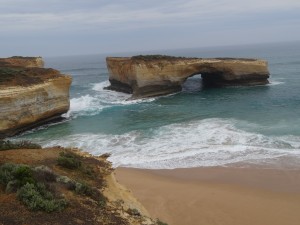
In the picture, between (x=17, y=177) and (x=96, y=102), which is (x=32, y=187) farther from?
(x=96, y=102)

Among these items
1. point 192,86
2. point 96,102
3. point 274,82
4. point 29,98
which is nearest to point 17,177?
point 29,98

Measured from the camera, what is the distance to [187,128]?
81.5ft

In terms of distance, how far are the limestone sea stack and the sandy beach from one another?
11.5 m

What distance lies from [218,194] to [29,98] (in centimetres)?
1700

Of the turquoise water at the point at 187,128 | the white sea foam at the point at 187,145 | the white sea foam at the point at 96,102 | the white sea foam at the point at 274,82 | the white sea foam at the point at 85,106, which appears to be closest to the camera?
the white sea foam at the point at 187,145

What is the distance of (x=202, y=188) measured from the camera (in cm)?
1541

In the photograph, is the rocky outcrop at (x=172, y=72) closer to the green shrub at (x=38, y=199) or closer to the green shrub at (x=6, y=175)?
the green shrub at (x=6, y=175)

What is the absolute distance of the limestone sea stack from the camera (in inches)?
999

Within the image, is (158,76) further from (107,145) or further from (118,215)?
(118,215)

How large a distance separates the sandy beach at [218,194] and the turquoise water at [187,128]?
50.9 inches

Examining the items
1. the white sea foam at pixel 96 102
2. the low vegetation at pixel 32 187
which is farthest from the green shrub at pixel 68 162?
the white sea foam at pixel 96 102

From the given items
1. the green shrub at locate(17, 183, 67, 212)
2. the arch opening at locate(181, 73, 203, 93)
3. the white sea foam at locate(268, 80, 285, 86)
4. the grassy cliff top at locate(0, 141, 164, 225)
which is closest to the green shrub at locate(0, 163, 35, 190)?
the grassy cliff top at locate(0, 141, 164, 225)

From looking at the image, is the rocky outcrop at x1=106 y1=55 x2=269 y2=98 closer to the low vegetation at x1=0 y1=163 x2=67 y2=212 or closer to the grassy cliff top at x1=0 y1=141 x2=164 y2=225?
the grassy cliff top at x1=0 y1=141 x2=164 y2=225

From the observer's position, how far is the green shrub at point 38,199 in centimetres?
873
